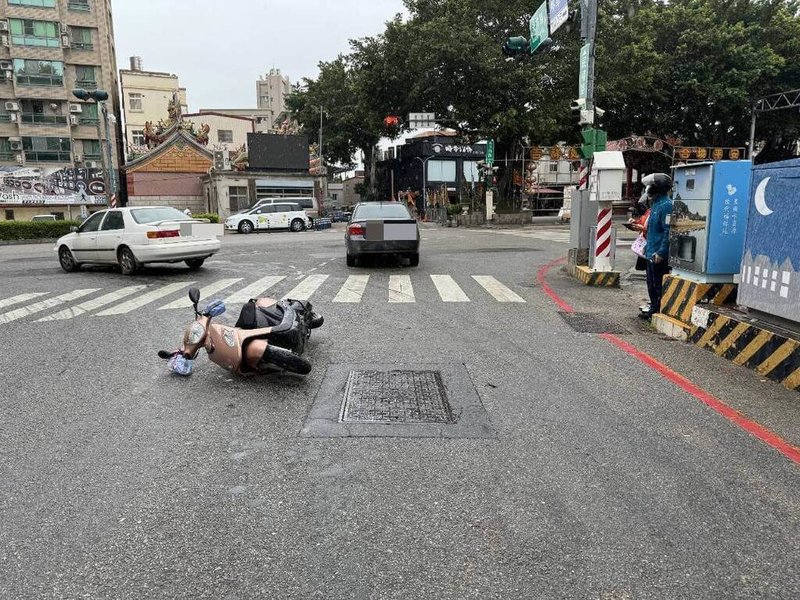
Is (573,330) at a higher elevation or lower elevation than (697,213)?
lower

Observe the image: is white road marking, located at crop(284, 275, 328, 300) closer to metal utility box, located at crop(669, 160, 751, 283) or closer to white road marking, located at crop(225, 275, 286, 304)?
white road marking, located at crop(225, 275, 286, 304)

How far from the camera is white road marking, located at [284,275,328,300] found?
399 inches

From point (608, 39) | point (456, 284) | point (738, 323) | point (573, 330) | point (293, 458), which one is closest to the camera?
point (293, 458)

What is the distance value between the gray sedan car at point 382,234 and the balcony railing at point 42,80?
40631mm

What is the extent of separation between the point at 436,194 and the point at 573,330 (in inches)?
1298

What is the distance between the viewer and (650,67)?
30156mm

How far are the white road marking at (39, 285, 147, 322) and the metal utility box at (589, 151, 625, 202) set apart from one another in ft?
28.5

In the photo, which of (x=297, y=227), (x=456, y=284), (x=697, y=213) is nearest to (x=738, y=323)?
(x=697, y=213)

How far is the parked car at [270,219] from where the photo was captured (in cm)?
3334

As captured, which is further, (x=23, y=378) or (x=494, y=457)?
(x=23, y=378)

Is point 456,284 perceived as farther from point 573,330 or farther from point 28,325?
point 28,325

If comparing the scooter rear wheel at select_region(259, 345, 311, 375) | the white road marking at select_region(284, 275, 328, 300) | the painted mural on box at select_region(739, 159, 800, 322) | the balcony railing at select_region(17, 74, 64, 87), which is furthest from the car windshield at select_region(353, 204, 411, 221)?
the balcony railing at select_region(17, 74, 64, 87)

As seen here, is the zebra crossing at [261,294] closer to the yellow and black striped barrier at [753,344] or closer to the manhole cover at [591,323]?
the manhole cover at [591,323]

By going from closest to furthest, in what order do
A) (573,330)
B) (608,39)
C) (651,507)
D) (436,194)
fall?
(651,507), (573,330), (608,39), (436,194)
